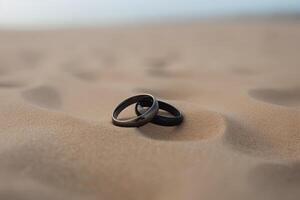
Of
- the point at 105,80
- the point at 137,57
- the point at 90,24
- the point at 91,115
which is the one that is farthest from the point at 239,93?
the point at 90,24

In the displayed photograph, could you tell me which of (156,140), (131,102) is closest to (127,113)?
(131,102)

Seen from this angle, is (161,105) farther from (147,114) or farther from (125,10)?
(125,10)

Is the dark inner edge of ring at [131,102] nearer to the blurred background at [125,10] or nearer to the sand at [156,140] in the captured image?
the sand at [156,140]

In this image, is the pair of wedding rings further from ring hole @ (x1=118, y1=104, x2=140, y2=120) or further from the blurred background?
the blurred background

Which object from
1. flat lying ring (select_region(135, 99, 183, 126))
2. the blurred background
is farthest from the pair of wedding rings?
the blurred background

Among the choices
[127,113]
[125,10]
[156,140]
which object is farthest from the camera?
[125,10]

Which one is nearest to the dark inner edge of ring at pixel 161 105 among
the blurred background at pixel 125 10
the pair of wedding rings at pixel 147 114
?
the pair of wedding rings at pixel 147 114

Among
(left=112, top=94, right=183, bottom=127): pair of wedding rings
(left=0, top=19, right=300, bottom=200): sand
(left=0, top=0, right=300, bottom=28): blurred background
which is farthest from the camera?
(left=0, top=0, right=300, bottom=28): blurred background
